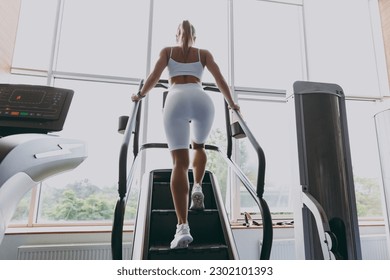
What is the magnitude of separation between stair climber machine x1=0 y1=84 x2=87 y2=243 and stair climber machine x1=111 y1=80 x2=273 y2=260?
29 cm

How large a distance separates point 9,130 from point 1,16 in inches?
103

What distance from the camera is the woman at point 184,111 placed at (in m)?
1.55

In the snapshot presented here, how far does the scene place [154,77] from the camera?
1.69 metres

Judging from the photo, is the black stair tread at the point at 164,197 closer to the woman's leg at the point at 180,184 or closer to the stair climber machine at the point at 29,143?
the woman's leg at the point at 180,184

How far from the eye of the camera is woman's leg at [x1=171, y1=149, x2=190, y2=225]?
1.53m

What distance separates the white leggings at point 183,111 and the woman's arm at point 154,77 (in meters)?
0.13

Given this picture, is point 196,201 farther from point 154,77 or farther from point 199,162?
point 154,77

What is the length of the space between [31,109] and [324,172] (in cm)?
163

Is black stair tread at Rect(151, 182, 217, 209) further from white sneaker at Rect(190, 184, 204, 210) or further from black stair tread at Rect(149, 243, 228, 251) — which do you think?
black stair tread at Rect(149, 243, 228, 251)

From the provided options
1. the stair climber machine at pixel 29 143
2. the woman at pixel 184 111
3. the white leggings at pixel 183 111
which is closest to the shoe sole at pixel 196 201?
the woman at pixel 184 111

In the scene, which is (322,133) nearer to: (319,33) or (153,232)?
(153,232)

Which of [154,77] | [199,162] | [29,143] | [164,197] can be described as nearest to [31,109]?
[29,143]

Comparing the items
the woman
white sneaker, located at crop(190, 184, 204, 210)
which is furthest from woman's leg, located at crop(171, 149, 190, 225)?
white sneaker, located at crop(190, 184, 204, 210)
